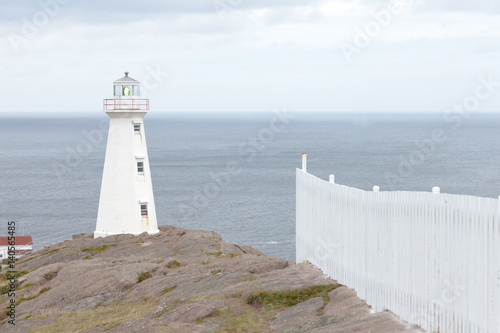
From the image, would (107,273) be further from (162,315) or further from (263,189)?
(263,189)

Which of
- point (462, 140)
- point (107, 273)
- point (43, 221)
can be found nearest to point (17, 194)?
point (43, 221)

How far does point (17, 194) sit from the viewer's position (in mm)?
85750

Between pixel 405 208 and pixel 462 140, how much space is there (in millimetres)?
176631

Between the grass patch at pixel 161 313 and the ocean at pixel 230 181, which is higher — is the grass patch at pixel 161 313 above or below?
above

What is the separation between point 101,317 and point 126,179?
16.8 metres

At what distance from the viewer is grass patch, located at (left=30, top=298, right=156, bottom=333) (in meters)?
15.8

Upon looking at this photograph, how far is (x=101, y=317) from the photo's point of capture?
16.9m

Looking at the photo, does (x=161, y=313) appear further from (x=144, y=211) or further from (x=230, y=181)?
(x=230, y=181)

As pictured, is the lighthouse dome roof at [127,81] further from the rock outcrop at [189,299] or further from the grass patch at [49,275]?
the grass patch at [49,275]

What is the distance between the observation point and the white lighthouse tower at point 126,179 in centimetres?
3312

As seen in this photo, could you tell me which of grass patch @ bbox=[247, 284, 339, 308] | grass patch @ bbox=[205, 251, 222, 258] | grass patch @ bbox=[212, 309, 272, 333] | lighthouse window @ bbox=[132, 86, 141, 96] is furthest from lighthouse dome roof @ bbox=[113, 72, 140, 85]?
grass patch @ bbox=[212, 309, 272, 333]

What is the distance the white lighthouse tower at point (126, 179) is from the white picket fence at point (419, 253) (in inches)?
705

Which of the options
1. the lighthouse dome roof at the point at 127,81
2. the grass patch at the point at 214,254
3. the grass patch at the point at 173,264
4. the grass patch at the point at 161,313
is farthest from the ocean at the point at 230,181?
the grass patch at the point at 161,313

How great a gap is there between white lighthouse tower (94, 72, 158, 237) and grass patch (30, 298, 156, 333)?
1492cm
